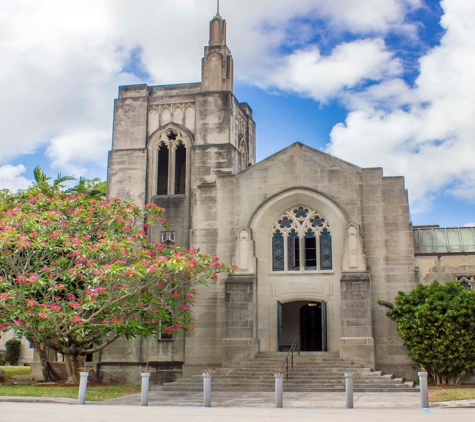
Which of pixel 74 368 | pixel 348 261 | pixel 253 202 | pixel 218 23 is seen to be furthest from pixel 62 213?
pixel 218 23

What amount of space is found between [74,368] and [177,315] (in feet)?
15.0

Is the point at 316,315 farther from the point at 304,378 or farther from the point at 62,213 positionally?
the point at 62,213

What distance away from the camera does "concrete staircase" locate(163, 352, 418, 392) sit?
73.3 feet

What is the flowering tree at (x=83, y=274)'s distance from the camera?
74.0ft

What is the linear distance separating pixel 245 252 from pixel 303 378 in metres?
6.15

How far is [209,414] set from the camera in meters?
15.0

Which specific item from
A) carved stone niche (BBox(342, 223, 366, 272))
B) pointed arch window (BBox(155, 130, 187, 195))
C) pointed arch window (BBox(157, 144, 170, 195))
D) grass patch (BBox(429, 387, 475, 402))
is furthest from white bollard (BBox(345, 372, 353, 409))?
pointed arch window (BBox(157, 144, 170, 195))

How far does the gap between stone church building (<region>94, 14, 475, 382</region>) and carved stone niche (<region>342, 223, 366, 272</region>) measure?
4 cm

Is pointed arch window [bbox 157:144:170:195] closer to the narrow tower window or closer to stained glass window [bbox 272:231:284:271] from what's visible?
the narrow tower window

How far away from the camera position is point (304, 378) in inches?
910

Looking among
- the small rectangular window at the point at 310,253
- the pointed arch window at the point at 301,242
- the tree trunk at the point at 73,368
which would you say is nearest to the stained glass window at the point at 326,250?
the pointed arch window at the point at 301,242

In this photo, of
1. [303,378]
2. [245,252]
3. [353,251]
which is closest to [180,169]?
[245,252]

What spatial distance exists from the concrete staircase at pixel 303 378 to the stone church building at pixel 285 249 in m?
0.88

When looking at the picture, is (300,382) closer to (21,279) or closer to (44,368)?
(21,279)
